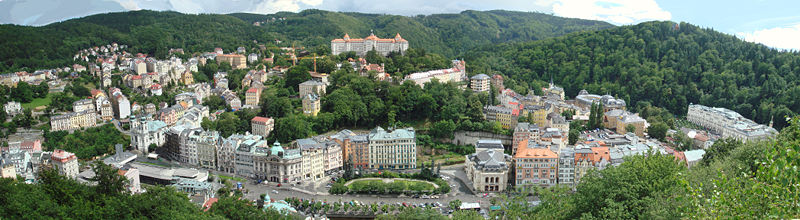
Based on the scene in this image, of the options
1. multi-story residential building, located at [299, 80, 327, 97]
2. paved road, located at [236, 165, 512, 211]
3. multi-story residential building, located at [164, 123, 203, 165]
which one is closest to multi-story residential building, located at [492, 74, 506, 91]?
multi-story residential building, located at [299, 80, 327, 97]

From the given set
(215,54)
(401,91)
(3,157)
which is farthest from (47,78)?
(401,91)

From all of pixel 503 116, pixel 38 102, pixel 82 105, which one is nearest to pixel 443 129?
pixel 503 116

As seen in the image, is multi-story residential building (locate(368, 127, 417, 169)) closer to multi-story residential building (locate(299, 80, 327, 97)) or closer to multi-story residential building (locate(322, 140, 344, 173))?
multi-story residential building (locate(322, 140, 344, 173))

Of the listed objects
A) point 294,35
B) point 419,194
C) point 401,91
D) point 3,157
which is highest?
point 294,35

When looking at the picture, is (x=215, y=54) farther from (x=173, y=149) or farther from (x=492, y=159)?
(x=492, y=159)

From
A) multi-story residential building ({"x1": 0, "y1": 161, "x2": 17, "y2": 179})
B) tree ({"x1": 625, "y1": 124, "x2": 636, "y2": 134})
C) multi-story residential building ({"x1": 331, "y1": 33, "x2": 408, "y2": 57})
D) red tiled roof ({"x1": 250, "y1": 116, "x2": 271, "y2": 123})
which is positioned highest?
multi-story residential building ({"x1": 331, "y1": 33, "x2": 408, "y2": 57})

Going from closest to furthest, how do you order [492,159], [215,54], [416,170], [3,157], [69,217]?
[69,217] < [3,157] < [492,159] < [416,170] < [215,54]
